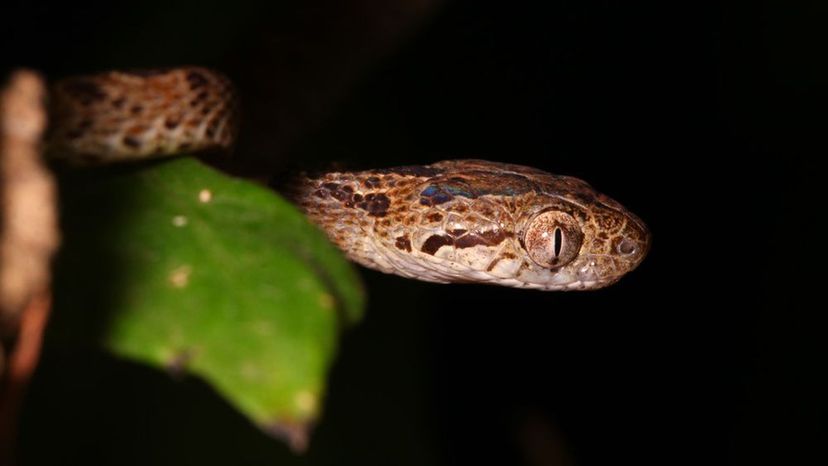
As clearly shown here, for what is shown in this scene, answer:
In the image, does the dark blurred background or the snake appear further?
the dark blurred background

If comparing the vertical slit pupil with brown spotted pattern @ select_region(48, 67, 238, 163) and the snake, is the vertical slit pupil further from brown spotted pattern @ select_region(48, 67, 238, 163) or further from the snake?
brown spotted pattern @ select_region(48, 67, 238, 163)

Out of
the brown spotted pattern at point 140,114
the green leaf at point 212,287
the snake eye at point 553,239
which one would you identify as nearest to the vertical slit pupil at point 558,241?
the snake eye at point 553,239

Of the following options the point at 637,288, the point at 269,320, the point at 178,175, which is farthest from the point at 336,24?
the point at 269,320

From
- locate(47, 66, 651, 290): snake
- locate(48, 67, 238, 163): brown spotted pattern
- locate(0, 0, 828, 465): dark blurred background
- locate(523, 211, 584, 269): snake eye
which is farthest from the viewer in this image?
locate(0, 0, 828, 465): dark blurred background

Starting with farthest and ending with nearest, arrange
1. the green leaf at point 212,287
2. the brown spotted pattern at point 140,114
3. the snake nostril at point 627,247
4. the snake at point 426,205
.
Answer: the snake nostril at point 627,247
the snake at point 426,205
the brown spotted pattern at point 140,114
the green leaf at point 212,287

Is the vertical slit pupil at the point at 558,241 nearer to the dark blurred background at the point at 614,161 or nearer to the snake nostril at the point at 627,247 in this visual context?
the snake nostril at the point at 627,247

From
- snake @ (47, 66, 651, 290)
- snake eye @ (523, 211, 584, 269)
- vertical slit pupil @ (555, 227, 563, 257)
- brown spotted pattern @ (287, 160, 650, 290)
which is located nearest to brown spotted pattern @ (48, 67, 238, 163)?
snake @ (47, 66, 651, 290)

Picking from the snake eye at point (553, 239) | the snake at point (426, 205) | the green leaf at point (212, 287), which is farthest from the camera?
the snake eye at point (553, 239)

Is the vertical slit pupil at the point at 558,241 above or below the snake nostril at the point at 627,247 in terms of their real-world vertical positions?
below
